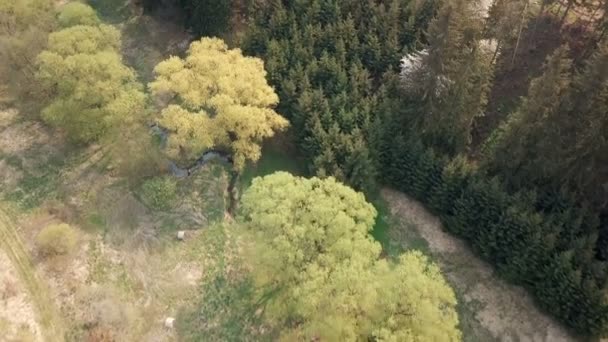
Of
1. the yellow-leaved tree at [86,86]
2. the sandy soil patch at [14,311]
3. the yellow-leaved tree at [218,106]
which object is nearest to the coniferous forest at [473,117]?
the yellow-leaved tree at [218,106]

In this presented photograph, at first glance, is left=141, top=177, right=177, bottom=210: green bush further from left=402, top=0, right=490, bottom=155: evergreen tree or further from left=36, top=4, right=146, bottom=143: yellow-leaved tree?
left=402, top=0, right=490, bottom=155: evergreen tree

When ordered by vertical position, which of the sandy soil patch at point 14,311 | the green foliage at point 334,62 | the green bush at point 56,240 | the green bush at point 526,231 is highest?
the green foliage at point 334,62

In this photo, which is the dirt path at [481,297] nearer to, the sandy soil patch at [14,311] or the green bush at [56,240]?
the green bush at [56,240]

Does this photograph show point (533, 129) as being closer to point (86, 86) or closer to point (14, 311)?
point (86, 86)

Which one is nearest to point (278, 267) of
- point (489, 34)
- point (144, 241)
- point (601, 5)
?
point (144, 241)

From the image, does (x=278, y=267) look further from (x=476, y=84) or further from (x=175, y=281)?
(x=476, y=84)

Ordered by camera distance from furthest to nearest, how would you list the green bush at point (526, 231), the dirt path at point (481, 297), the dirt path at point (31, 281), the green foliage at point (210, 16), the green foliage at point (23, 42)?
the green foliage at point (210, 16)
the green foliage at point (23, 42)
the dirt path at point (481, 297)
the dirt path at point (31, 281)
the green bush at point (526, 231)
